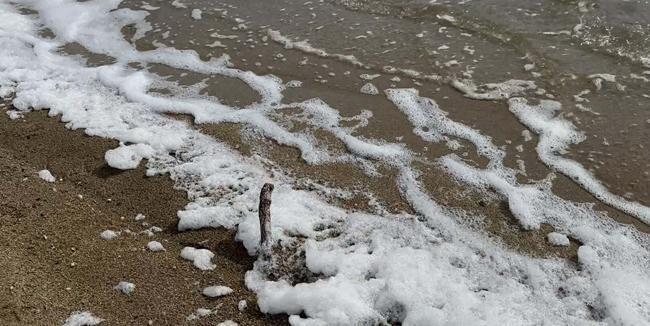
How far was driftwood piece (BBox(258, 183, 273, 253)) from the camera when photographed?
401 cm

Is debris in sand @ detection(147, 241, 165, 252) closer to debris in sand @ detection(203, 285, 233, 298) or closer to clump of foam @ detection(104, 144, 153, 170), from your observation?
debris in sand @ detection(203, 285, 233, 298)

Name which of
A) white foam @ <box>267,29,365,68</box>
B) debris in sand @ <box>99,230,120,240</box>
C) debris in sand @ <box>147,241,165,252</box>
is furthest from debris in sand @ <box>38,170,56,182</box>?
white foam @ <box>267,29,365,68</box>

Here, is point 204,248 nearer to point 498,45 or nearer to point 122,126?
point 122,126

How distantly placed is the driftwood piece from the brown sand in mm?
171

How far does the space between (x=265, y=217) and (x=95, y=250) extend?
126 centimetres

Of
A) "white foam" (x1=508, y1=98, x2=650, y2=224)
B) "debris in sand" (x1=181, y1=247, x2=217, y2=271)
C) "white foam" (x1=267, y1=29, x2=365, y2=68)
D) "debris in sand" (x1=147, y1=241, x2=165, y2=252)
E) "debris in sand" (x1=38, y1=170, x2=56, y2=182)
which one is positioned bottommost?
"debris in sand" (x1=38, y1=170, x2=56, y2=182)

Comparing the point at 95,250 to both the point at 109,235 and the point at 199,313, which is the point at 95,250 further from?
the point at 199,313

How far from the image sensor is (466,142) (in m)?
5.61

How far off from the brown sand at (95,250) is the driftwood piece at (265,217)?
0.56ft

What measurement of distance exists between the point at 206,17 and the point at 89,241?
5.16m

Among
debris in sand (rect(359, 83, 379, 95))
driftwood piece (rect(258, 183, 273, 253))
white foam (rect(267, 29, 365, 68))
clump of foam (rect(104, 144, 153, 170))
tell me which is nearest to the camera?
driftwood piece (rect(258, 183, 273, 253))

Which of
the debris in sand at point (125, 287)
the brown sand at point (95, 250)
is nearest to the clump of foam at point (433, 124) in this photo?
the brown sand at point (95, 250)

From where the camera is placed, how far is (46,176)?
5012 mm

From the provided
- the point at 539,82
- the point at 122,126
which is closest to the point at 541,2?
the point at 539,82
